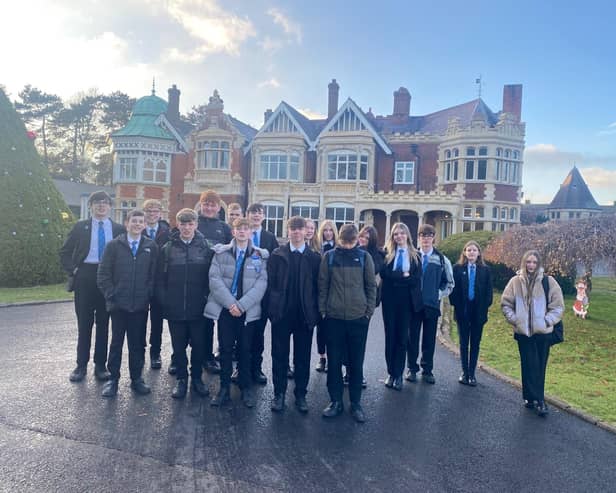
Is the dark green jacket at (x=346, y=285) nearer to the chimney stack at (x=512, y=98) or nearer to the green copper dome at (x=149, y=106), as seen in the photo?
the chimney stack at (x=512, y=98)

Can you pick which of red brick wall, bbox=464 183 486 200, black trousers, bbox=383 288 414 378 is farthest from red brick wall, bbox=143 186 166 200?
black trousers, bbox=383 288 414 378

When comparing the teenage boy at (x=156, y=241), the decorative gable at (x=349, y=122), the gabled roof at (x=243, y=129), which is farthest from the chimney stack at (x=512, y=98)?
the teenage boy at (x=156, y=241)

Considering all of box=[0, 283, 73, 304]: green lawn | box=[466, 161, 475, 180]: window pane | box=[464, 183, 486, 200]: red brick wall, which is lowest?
box=[0, 283, 73, 304]: green lawn

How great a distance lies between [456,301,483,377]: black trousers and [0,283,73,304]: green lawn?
9.72 m

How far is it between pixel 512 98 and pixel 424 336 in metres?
25.7

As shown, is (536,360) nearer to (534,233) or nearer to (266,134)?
(534,233)

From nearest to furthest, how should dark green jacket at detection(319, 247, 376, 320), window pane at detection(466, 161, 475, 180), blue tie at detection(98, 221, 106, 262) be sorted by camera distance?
dark green jacket at detection(319, 247, 376, 320)
blue tie at detection(98, 221, 106, 262)
window pane at detection(466, 161, 475, 180)

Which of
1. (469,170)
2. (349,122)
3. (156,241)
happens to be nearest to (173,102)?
(349,122)

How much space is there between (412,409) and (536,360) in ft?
5.22

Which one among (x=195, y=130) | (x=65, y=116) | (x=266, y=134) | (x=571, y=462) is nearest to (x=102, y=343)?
(x=571, y=462)

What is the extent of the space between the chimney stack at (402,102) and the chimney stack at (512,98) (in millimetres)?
6112

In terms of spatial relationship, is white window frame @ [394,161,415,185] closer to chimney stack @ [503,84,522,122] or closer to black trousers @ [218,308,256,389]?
chimney stack @ [503,84,522,122]

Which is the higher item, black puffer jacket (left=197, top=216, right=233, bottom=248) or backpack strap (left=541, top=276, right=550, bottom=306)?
black puffer jacket (left=197, top=216, right=233, bottom=248)

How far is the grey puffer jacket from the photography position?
4953mm
